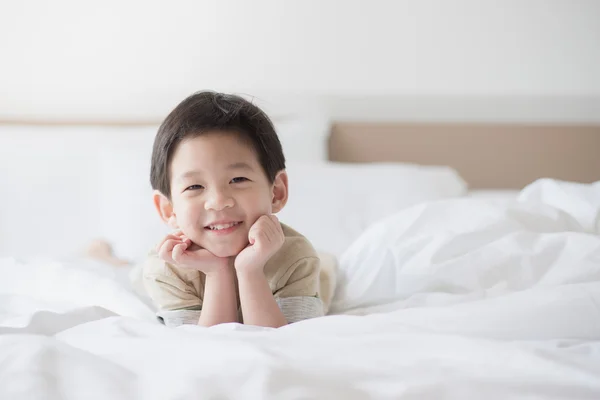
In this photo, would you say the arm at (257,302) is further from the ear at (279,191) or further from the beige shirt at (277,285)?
the ear at (279,191)

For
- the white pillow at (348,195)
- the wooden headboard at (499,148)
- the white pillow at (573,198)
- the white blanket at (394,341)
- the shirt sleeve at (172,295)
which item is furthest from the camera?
the wooden headboard at (499,148)

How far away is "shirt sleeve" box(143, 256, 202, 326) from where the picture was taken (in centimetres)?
126

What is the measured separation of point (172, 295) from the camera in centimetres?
128

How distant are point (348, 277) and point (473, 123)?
1.20 m

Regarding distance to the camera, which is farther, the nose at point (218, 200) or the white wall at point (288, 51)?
the white wall at point (288, 51)

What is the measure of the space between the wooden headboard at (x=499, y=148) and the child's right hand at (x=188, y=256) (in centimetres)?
129

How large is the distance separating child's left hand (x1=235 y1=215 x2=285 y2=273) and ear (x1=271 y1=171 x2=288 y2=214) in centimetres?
11

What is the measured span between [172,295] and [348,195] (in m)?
0.82

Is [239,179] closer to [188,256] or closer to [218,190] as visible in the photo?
[218,190]

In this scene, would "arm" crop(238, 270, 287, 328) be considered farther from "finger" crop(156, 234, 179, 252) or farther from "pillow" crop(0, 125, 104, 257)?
"pillow" crop(0, 125, 104, 257)

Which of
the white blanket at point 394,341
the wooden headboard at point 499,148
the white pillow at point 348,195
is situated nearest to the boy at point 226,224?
the white blanket at point 394,341

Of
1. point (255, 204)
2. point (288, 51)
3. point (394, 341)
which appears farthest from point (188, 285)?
point (288, 51)

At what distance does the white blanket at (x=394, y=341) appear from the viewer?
72cm

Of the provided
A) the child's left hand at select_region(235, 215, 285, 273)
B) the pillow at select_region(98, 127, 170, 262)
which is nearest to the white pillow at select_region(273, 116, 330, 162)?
the pillow at select_region(98, 127, 170, 262)
